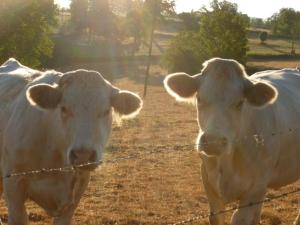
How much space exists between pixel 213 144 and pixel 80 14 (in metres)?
74.1

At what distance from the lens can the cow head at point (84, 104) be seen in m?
4.76

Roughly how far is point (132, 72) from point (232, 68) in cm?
4593

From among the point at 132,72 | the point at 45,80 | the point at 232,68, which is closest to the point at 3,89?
the point at 45,80

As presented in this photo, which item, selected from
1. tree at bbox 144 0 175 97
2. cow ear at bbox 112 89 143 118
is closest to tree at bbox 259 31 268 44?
tree at bbox 144 0 175 97

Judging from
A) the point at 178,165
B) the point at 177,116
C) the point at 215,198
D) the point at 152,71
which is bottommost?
the point at 152,71

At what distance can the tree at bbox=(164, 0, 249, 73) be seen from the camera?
46.5m

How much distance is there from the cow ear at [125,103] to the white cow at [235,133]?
646 mm

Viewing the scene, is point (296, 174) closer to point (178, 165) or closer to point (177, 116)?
point (178, 165)

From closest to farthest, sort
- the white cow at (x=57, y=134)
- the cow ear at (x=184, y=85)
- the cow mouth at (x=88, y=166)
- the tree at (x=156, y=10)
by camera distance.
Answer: the cow mouth at (x=88, y=166) → the white cow at (x=57, y=134) → the cow ear at (x=184, y=85) → the tree at (x=156, y=10)

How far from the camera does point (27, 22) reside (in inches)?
1312

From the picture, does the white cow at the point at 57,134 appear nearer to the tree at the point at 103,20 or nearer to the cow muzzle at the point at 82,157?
the cow muzzle at the point at 82,157

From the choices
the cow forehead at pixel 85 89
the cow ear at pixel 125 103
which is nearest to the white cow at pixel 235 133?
the cow ear at pixel 125 103

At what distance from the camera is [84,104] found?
4.91 meters

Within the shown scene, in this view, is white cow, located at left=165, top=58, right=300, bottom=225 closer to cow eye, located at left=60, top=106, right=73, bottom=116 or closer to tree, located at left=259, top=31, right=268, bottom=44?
cow eye, located at left=60, top=106, right=73, bottom=116
